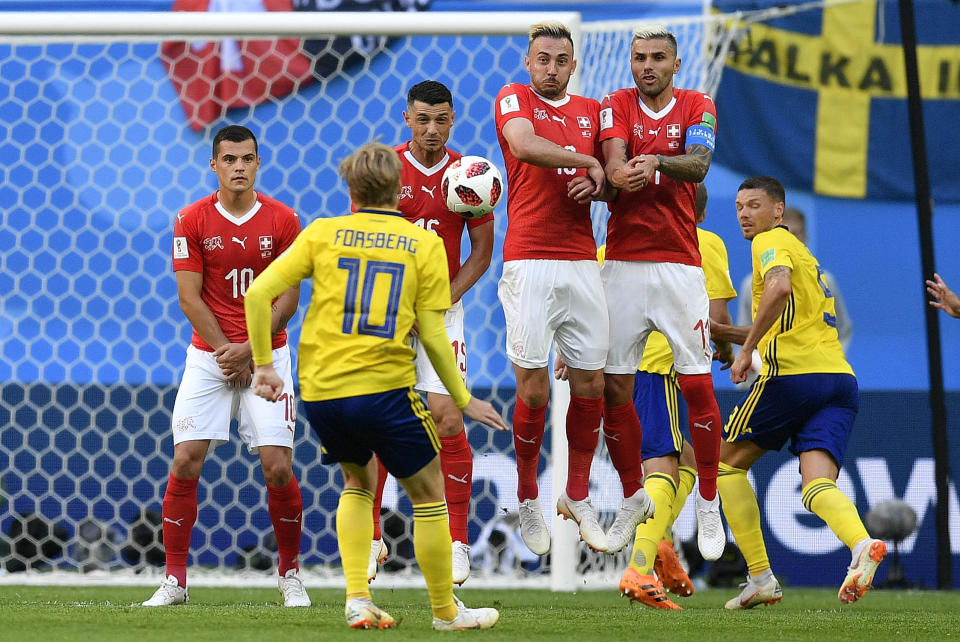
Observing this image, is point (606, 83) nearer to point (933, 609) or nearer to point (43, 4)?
point (933, 609)

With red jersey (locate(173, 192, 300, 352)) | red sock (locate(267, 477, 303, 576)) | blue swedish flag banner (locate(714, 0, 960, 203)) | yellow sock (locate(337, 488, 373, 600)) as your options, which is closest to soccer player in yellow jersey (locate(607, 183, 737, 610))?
red sock (locate(267, 477, 303, 576))

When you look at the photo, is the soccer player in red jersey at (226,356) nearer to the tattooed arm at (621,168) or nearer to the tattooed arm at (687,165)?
the tattooed arm at (621,168)

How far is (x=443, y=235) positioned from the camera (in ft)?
19.4

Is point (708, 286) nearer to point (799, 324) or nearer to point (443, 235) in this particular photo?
point (799, 324)

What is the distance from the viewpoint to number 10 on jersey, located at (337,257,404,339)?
4309mm

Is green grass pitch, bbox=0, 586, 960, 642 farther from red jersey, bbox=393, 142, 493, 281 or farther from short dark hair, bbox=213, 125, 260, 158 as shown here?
short dark hair, bbox=213, 125, 260, 158

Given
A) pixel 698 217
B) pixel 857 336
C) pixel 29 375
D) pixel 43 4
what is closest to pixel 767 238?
pixel 698 217

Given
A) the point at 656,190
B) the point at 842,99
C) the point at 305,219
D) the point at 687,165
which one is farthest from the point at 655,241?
the point at 842,99

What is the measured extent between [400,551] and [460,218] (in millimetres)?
3767

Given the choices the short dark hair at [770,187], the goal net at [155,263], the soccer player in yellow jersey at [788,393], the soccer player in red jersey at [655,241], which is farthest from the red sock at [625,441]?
the goal net at [155,263]

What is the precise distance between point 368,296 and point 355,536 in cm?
88

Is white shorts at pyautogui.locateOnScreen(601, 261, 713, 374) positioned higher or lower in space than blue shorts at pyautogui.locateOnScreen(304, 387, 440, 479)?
higher

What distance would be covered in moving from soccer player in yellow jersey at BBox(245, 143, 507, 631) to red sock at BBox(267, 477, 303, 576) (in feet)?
5.18

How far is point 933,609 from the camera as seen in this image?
6434 mm
